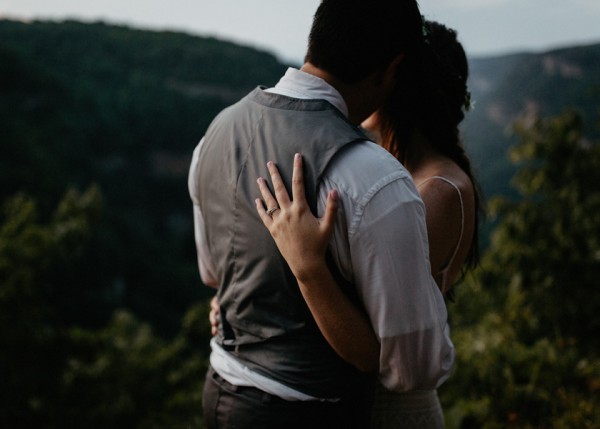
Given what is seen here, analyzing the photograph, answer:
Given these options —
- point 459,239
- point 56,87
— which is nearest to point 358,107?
point 459,239

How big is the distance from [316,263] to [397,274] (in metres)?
0.17

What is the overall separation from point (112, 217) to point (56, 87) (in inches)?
686

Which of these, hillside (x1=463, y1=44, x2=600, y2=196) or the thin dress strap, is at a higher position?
the thin dress strap

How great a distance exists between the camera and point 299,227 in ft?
4.28

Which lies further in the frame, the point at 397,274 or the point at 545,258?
the point at 545,258

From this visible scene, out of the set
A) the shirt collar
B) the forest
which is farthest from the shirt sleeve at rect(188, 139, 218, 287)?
the forest

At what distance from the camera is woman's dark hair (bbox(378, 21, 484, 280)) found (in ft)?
5.84

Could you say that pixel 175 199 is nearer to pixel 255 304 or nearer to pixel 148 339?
pixel 148 339

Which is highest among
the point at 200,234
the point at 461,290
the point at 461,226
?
the point at 461,226

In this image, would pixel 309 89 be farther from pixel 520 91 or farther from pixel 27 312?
pixel 520 91

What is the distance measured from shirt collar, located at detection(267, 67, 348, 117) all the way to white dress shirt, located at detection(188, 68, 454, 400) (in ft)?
0.69

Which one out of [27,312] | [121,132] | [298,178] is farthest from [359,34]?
[121,132]

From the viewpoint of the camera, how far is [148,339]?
16.5 metres

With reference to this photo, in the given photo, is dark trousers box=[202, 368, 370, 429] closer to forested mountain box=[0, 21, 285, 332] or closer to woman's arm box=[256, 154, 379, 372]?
woman's arm box=[256, 154, 379, 372]
